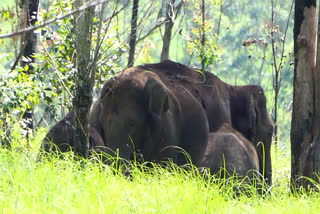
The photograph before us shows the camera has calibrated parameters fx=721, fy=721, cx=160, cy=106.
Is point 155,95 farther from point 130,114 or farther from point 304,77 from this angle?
point 304,77

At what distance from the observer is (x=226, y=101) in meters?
9.19

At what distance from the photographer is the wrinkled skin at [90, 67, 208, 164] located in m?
7.51

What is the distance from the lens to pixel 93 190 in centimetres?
546

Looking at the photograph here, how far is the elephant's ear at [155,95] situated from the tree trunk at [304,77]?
1533 mm

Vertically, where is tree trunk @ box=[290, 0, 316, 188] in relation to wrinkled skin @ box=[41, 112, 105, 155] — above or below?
above

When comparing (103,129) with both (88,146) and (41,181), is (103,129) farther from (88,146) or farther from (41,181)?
(41,181)

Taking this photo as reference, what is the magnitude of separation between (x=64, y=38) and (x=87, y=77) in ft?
8.68

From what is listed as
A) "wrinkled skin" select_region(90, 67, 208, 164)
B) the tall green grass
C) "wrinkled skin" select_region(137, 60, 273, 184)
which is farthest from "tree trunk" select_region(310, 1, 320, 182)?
Result: "wrinkled skin" select_region(90, 67, 208, 164)

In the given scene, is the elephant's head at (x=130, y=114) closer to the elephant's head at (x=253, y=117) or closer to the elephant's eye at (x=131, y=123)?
the elephant's eye at (x=131, y=123)

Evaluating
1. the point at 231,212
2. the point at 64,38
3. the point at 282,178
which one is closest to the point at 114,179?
the point at 231,212

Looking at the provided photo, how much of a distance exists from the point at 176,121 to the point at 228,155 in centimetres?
91

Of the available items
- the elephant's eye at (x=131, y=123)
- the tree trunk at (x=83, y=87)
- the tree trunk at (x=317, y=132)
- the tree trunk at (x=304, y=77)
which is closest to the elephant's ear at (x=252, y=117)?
the tree trunk at (x=304, y=77)

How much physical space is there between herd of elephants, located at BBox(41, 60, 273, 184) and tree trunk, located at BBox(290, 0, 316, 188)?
1.48ft

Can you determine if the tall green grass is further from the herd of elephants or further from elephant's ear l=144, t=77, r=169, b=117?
elephant's ear l=144, t=77, r=169, b=117
